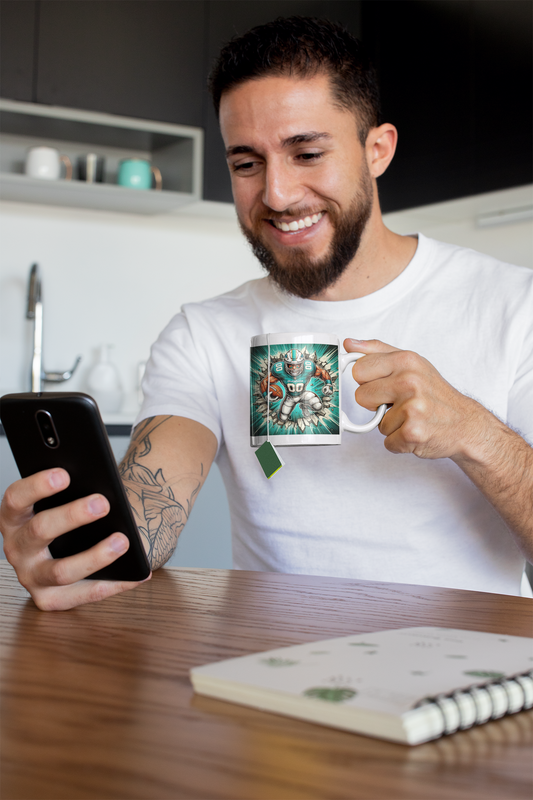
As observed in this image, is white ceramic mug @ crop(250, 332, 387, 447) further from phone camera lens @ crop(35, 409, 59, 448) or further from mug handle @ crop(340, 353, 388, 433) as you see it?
phone camera lens @ crop(35, 409, 59, 448)

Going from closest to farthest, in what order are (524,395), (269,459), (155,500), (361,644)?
(361,644) < (269,459) < (155,500) < (524,395)

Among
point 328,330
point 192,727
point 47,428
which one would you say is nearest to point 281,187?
point 328,330

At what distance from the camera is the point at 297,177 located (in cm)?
125

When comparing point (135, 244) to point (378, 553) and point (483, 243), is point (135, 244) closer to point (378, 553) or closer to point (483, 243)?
point (483, 243)

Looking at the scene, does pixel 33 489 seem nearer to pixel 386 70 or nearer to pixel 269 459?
pixel 269 459

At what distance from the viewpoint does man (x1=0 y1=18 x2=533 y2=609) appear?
1.18m

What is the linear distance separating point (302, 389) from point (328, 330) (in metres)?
0.44

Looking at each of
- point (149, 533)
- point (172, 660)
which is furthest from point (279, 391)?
point (172, 660)

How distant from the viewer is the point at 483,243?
319cm

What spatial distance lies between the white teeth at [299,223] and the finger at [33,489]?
2.27 ft

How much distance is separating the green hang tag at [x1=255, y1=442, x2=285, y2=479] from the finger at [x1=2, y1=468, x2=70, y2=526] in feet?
0.75

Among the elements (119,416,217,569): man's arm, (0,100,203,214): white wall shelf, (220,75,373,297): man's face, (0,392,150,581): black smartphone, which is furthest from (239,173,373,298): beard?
(0,100,203,214): white wall shelf

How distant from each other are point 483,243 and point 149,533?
8.32ft

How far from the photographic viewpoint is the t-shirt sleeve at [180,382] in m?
1.26
